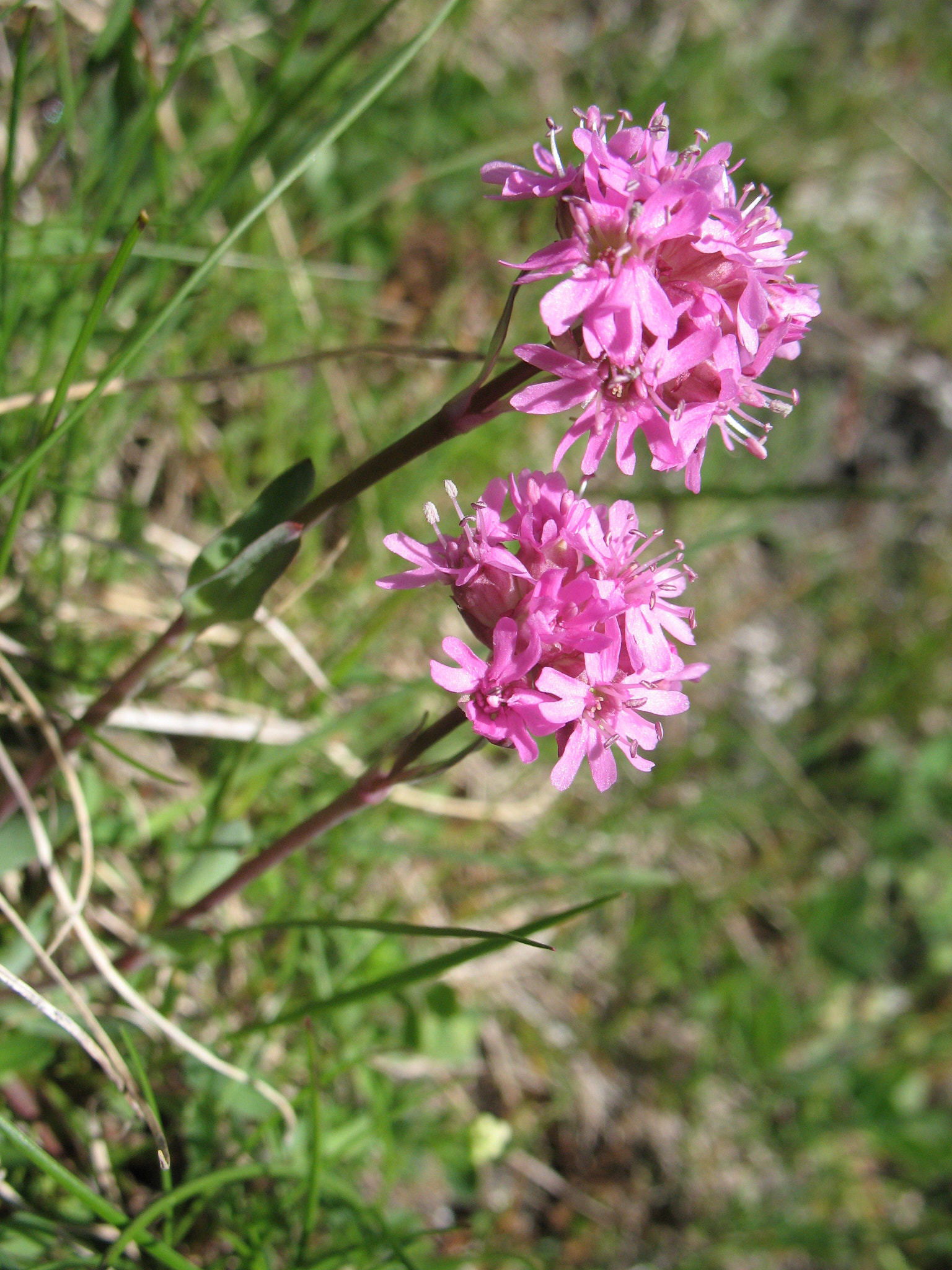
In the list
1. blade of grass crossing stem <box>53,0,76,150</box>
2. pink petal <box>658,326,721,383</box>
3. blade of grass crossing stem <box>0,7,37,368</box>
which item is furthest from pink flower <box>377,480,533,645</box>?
blade of grass crossing stem <box>53,0,76,150</box>

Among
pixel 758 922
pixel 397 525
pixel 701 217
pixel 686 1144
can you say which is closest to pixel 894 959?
pixel 758 922

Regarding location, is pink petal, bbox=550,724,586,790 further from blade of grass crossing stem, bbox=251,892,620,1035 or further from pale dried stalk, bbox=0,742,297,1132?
pale dried stalk, bbox=0,742,297,1132

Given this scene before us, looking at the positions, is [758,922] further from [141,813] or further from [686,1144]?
[141,813]

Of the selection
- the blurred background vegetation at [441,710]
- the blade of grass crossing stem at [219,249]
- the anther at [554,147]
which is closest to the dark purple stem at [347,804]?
the blurred background vegetation at [441,710]

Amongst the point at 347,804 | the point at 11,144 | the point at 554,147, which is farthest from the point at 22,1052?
the point at 554,147

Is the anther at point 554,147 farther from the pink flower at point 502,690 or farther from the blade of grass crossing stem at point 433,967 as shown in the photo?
the blade of grass crossing stem at point 433,967

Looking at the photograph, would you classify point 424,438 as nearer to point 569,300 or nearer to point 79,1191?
point 569,300
